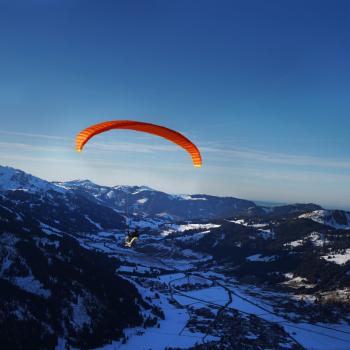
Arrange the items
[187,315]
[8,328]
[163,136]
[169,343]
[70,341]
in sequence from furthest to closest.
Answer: [187,315], [169,343], [70,341], [8,328], [163,136]

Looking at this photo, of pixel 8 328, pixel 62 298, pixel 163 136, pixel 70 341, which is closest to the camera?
pixel 163 136

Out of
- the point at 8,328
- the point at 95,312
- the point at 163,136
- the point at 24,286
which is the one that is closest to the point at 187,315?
the point at 95,312

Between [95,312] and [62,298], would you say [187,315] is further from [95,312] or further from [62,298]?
[62,298]

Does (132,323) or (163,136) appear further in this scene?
(132,323)

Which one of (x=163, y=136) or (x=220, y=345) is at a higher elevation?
(x=163, y=136)
